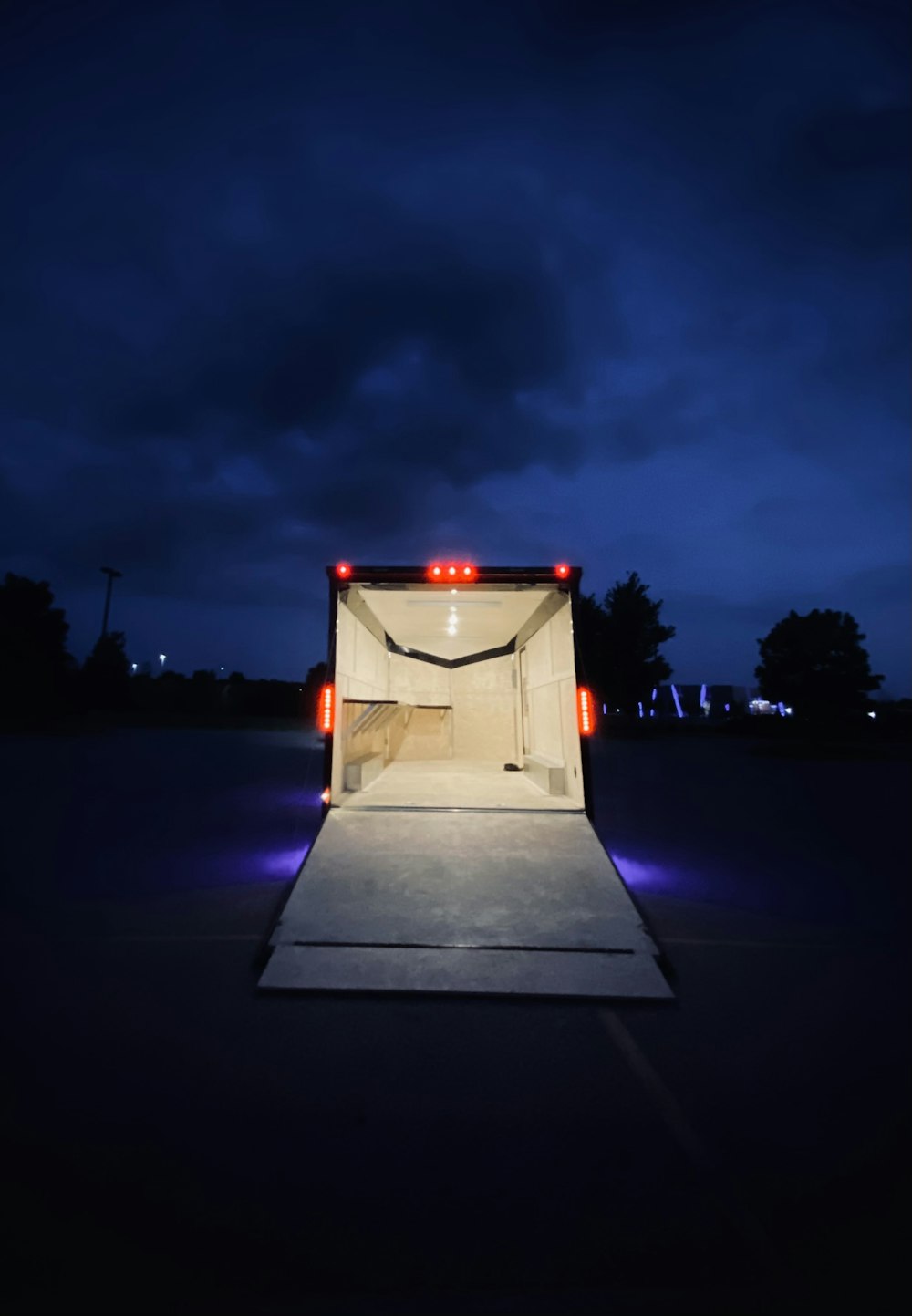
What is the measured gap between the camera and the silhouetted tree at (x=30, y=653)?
109 ft

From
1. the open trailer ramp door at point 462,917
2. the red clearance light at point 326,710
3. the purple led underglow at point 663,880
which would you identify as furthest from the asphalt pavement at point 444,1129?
the red clearance light at point 326,710

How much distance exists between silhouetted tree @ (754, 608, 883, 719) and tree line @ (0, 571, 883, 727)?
0.08 metres

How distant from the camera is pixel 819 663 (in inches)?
2066

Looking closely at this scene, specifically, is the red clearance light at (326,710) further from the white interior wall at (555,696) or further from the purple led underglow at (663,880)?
the purple led underglow at (663,880)

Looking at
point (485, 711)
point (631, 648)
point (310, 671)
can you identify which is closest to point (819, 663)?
point (631, 648)

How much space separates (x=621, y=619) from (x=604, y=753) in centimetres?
2460

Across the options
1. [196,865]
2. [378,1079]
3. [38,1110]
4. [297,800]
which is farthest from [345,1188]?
[297,800]

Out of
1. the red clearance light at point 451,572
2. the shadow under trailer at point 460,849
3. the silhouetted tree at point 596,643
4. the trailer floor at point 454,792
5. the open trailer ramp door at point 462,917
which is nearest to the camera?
the open trailer ramp door at point 462,917

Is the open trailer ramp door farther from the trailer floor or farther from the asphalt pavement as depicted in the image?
the trailer floor

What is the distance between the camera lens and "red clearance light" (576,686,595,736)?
6.09m

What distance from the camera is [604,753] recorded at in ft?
85.2

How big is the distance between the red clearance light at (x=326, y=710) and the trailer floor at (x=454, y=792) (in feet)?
3.47

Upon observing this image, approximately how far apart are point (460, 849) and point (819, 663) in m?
57.5

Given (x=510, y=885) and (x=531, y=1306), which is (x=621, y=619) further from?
(x=531, y=1306)
